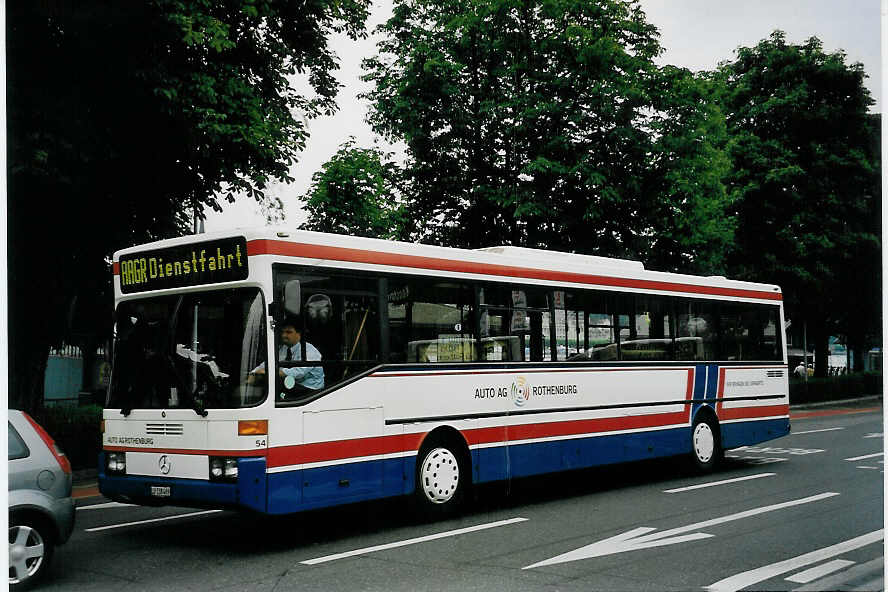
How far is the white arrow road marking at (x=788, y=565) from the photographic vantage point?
721cm

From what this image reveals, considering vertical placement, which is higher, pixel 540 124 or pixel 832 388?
pixel 540 124

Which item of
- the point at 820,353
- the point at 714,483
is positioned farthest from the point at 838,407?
the point at 714,483

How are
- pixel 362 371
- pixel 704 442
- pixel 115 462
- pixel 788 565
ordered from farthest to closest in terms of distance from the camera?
pixel 704 442 → pixel 362 371 → pixel 115 462 → pixel 788 565

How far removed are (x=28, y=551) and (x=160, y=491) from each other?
1.72 metres

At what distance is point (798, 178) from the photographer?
26281 mm

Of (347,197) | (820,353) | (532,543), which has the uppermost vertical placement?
(347,197)

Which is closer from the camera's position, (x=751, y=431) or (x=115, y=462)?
(x=115, y=462)

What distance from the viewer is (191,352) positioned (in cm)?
898

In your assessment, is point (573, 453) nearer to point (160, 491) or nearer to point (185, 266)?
point (160, 491)

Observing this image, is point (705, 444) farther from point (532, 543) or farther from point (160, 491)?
point (160, 491)

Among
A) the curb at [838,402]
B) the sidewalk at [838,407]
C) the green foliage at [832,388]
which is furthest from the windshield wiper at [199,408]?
the green foliage at [832,388]

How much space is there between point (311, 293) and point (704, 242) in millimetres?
18774

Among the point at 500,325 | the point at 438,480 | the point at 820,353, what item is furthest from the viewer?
the point at 820,353

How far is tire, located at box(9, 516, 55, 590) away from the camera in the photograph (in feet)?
23.6
